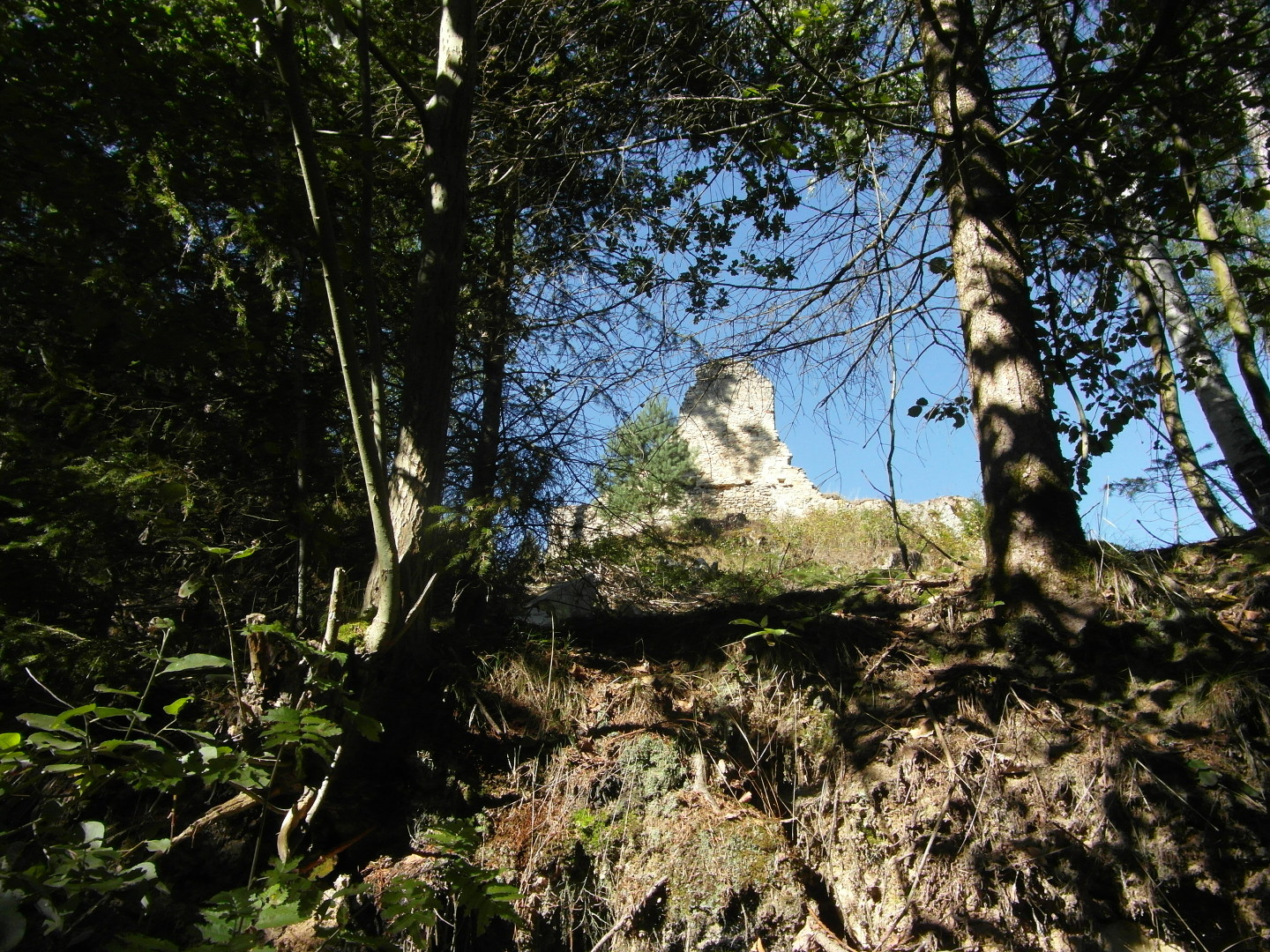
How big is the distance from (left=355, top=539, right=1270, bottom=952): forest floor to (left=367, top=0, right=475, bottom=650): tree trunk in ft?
2.74

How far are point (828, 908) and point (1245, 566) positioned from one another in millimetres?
2114

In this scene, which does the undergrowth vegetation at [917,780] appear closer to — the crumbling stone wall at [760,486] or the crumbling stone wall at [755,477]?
the crumbling stone wall at [760,486]

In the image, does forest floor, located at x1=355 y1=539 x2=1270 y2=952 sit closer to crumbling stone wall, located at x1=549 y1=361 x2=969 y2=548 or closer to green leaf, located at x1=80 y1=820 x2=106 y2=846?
green leaf, located at x1=80 y1=820 x2=106 y2=846

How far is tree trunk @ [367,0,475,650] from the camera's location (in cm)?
284

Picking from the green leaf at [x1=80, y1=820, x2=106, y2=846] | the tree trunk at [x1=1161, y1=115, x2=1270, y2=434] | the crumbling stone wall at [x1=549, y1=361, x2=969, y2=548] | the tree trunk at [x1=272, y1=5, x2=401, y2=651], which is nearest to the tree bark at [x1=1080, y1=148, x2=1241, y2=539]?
the tree trunk at [x1=1161, y1=115, x2=1270, y2=434]

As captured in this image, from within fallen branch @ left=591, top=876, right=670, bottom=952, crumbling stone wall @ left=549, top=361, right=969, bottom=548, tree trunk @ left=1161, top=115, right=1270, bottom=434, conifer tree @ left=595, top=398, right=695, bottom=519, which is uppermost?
crumbling stone wall @ left=549, top=361, right=969, bottom=548

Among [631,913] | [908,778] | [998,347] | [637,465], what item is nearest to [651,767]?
[631,913]

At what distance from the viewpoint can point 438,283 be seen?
304 centimetres

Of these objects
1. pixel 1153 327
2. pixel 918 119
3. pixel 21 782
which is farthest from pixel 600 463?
pixel 1153 327

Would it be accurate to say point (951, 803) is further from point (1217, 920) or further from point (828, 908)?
point (1217, 920)

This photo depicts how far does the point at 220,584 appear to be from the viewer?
2.31 metres

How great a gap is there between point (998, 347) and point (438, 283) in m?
2.39

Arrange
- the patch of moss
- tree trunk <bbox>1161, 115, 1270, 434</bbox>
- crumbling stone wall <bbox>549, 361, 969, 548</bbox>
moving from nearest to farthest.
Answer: the patch of moss, tree trunk <bbox>1161, 115, 1270, 434</bbox>, crumbling stone wall <bbox>549, 361, 969, 548</bbox>

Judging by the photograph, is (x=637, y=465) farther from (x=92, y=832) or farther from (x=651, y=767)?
(x=92, y=832)
